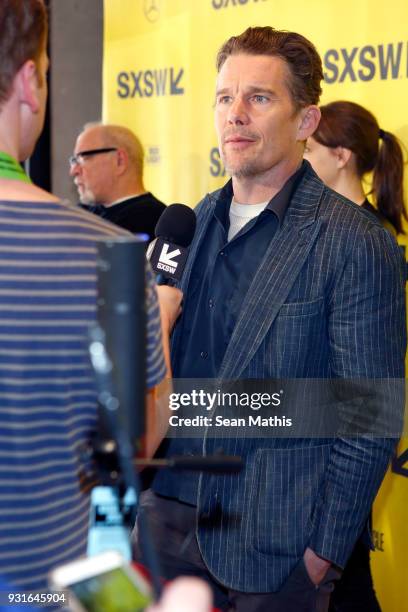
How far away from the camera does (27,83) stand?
1.24 metres

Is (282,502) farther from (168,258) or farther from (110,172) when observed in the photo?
(110,172)

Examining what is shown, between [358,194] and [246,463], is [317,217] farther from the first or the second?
[358,194]

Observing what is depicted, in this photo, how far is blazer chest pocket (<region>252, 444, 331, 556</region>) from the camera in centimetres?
209

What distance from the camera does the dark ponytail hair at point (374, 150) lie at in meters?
3.19

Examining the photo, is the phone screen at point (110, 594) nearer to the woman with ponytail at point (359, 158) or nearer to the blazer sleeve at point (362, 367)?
the blazer sleeve at point (362, 367)

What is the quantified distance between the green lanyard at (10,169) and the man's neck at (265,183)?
116 centimetres

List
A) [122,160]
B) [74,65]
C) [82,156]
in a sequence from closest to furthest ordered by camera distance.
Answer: [122,160] < [82,156] < [74,65]

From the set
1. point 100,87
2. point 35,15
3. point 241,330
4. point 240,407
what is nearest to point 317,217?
point 241,330

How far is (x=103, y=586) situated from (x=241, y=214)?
166 cm

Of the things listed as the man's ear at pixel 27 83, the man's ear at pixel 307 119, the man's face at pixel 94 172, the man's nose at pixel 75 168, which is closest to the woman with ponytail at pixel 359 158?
the man's ear at pixel 307 119

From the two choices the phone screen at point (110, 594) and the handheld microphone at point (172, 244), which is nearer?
the phone screen at point (110, 594)

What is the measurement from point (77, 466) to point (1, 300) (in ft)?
0.85

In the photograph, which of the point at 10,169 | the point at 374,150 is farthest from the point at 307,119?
the point at 10,169

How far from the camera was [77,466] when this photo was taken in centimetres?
123
